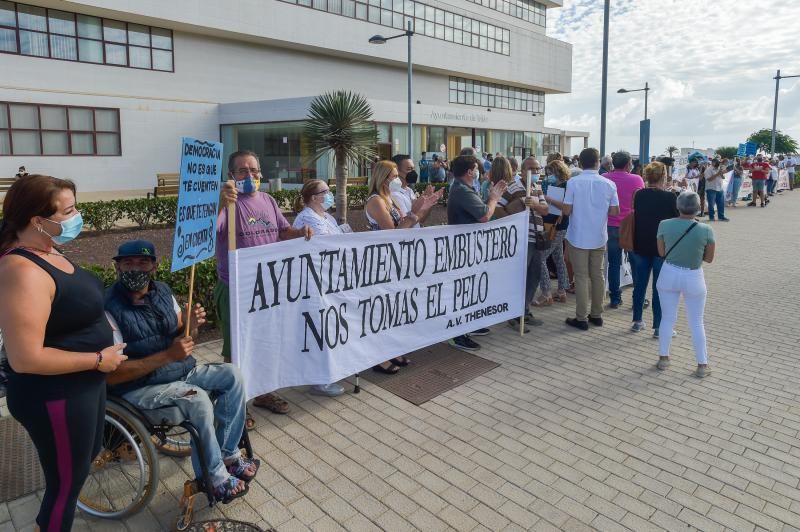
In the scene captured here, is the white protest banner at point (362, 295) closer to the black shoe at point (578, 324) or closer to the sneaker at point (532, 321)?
the sneaker at point (532, 321)

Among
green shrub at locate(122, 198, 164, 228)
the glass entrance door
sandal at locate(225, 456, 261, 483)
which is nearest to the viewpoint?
sandal at locate(225, 456, 261, 483)

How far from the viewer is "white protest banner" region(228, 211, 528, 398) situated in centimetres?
402

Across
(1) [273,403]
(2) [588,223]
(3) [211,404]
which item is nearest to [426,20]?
(2) [588,223]

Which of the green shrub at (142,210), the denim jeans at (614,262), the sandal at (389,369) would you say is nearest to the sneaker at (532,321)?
the denim jeans at (614,262)

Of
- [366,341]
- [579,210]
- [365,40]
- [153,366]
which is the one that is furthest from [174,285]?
[365,40]

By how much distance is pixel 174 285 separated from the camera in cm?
656

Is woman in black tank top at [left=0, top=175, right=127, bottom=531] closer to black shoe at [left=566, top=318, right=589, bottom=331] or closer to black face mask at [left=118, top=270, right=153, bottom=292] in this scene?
black face mask at [left=118, top=270, right=153, bottom=292]

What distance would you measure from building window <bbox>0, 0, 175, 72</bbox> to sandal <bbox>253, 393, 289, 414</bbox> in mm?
25262

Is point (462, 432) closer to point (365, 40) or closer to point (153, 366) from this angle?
point (153, 366)

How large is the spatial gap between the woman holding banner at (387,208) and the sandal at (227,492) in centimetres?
232

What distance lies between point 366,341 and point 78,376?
8.53 feet

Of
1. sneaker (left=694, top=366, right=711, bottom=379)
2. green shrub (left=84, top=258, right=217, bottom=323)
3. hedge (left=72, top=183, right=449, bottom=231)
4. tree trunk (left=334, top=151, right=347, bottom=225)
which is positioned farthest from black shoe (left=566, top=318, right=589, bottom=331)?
tree trunk (left=334, top=151, right=347, bottom=225)

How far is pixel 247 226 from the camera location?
14.5 feet

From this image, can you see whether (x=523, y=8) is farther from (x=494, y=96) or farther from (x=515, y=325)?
(x=515, y=325)
